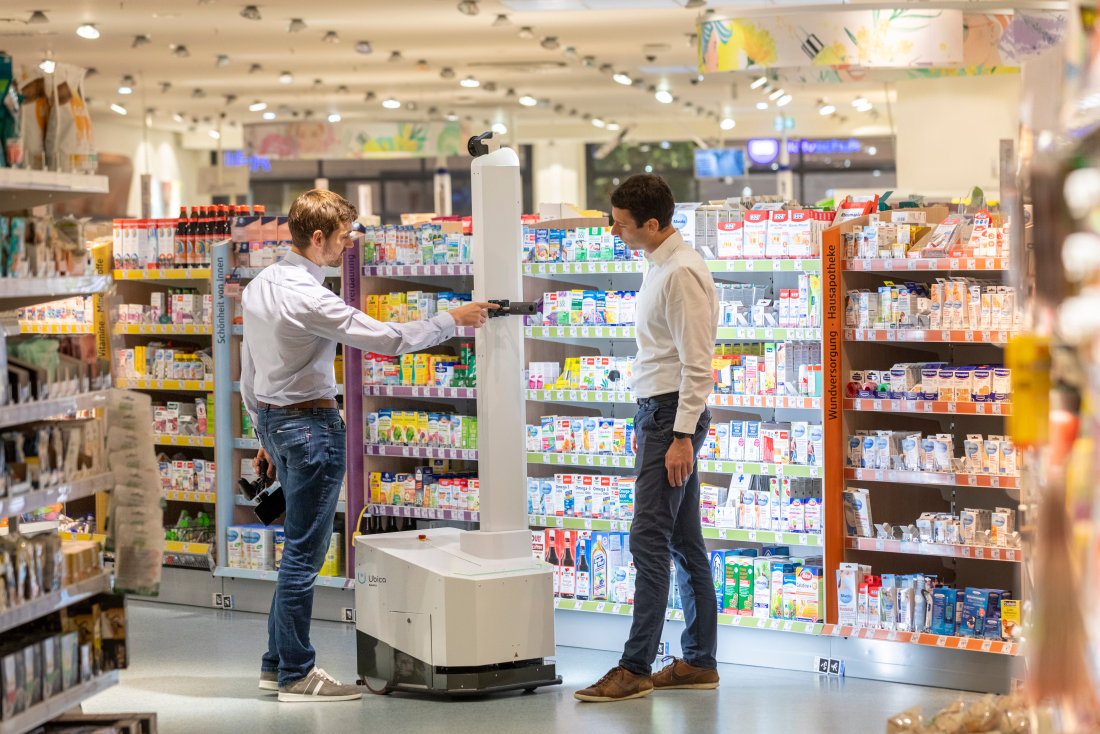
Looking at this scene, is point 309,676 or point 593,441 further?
point 593,441

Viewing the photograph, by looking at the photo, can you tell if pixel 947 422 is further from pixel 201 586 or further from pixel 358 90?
pixel 358 90

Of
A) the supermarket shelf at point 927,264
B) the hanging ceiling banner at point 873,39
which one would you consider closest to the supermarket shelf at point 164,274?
the supermarket shelf at point 927,264

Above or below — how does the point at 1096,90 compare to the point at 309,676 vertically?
above

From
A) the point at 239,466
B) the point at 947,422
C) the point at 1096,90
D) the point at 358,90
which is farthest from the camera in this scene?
the point at 358,90

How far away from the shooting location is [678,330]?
4.21 meters

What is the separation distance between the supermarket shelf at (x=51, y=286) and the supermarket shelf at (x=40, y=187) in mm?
27

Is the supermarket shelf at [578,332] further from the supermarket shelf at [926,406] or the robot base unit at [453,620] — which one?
the robot base unit at [453,620]

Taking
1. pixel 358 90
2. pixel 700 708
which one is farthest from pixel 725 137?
pixel 700 708

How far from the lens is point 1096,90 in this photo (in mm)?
1492

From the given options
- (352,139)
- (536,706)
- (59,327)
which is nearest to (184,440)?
(59,327)

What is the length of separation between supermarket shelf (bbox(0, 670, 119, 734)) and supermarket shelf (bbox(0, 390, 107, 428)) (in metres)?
0.73

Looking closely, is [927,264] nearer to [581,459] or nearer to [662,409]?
[662,409]

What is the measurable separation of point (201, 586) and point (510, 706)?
2687mm

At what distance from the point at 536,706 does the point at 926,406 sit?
194 centimetres
